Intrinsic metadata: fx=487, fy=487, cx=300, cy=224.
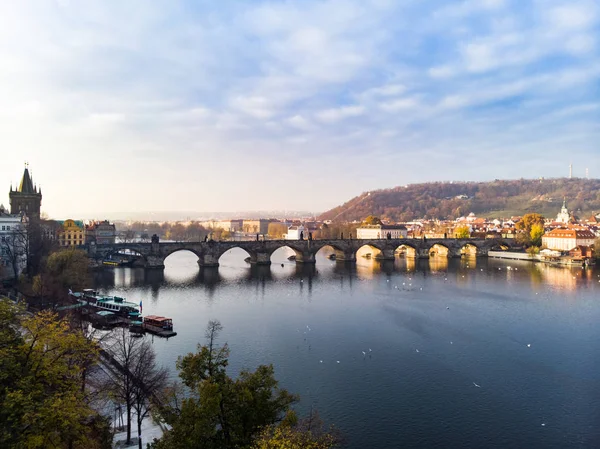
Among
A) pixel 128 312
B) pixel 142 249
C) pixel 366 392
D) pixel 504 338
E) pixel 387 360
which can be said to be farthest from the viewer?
pixel 142 249

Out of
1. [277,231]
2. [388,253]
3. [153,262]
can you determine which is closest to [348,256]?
[388,253]

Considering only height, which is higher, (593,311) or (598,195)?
(598,195)

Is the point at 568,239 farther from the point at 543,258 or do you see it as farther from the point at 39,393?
the point at 39,393

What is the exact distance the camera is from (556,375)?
73.9ft

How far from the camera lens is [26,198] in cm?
6209

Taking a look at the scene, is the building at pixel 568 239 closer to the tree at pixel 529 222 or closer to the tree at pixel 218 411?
the tree at pixel 529 222

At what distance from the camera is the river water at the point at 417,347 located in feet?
58.5

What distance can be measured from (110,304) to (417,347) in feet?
70.1

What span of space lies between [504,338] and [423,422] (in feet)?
43.1

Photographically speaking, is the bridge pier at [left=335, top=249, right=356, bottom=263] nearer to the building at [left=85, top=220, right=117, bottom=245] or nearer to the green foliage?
the building at [left=85, top=220, right=117, bottom=245]

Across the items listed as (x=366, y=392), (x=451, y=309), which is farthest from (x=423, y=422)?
(x=451, y=309)

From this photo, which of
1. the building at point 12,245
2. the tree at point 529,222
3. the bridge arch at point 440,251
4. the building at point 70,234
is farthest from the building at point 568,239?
the building at point 12,245

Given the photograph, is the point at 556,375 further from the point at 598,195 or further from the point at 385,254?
the point at 598,195

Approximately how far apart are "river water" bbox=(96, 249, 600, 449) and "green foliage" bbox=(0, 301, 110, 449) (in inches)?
356
